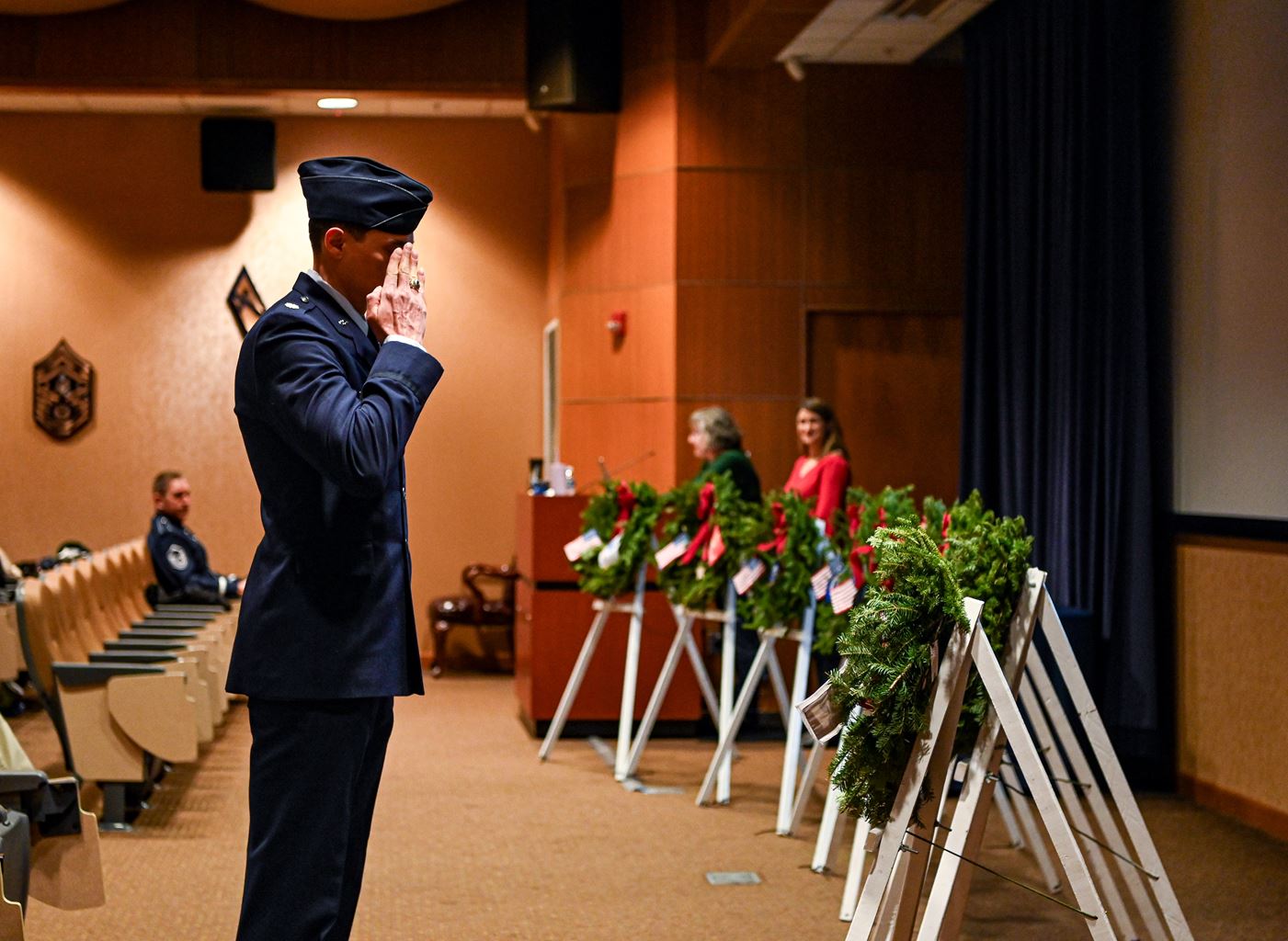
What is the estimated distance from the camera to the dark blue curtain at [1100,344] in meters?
5.62

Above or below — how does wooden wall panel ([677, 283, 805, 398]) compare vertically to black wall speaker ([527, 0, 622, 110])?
below

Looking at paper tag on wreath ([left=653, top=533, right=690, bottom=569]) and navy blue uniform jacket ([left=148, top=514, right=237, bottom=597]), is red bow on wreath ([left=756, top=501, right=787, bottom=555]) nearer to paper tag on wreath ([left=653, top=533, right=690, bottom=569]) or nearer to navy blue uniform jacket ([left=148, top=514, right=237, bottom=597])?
paper tag on wreath ([left=653, top=533, right=690, bottom=569])

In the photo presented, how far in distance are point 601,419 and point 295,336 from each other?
6369mm

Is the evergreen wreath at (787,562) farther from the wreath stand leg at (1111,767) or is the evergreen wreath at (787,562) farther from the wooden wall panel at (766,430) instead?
the wooden wall panel at (766,430)

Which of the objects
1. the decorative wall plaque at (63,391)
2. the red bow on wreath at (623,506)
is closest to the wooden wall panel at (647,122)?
the red bow on wreath at (623,506)

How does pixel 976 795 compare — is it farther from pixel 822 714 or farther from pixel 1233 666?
pixel 1233 666

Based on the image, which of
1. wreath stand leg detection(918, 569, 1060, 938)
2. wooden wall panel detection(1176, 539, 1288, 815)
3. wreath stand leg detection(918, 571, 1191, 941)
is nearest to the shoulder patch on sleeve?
wooden wall panel detection(1176, 539, 1288, 815)

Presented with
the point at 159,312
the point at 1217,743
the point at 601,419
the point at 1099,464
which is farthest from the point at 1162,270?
the point at 159,312

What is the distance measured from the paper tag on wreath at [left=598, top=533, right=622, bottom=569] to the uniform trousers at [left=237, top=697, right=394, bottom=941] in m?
3.75

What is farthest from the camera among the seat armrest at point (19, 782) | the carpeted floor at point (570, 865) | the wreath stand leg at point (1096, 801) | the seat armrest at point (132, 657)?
the seat armrest at point (132, 657)

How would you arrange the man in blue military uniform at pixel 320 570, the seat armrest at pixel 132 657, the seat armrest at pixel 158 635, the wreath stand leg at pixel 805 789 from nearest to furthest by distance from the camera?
1. the man in blue military uniform at pixel 320 570
2. the wreath stand leg at pixel 805 789
3. the seat armrest at pixel 132 657
4. the seat armrest at pixel 158 635

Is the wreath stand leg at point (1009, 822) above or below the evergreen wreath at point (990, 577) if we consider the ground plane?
below

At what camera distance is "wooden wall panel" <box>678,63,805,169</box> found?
25.7 feet

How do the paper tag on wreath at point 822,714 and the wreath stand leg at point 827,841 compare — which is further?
the wreath stand leg at point 827,841
